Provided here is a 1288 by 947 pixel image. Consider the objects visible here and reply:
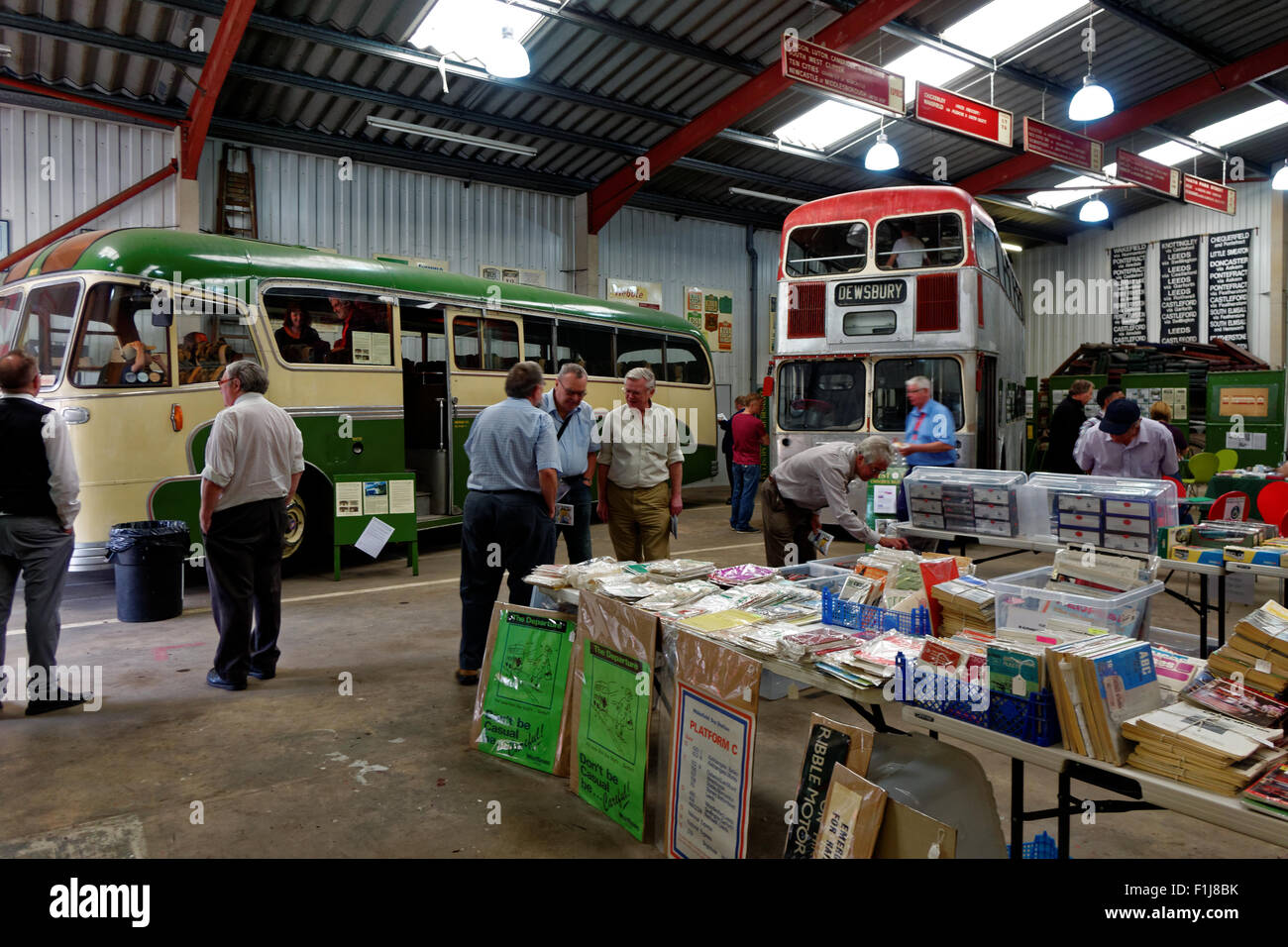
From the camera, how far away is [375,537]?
7.86 m

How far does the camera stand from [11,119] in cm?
1010

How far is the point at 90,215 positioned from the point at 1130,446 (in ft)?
38.0

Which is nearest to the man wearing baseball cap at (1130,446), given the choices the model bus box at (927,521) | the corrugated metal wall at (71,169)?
the model bus box at (927,521)

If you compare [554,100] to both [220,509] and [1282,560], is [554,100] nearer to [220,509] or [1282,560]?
[220,509]

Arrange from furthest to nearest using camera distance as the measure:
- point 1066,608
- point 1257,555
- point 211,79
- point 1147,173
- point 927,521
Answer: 1. point 1147,173
2. point 211,79
3. point 927,521
4. point 1257,555
5. point 1066,608

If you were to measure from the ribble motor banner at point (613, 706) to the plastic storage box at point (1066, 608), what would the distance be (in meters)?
1.31

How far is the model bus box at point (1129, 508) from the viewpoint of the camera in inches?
179

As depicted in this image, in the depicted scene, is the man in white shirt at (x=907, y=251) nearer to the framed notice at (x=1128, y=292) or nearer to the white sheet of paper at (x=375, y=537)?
the white sheet of paper at (x=375, y=537)

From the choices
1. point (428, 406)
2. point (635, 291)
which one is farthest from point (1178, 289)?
point (428, 406)

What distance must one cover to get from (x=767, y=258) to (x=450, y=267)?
7.91 m

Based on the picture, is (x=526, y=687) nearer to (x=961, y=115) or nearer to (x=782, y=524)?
(x=782, y=524)

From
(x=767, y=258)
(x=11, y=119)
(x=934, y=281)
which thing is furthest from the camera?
(x=767, y=258)

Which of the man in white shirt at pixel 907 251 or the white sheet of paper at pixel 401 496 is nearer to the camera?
the white sheet of paper at pixel 401 496
